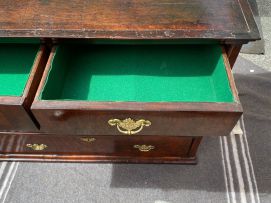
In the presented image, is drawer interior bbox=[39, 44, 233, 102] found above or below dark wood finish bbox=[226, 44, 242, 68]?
below

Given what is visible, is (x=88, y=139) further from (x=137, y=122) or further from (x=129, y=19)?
(x=129, y=19)

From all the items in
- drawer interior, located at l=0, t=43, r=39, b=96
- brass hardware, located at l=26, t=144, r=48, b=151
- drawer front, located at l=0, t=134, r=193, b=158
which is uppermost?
drawer interior, located at l=0, t=43, r=39, b=96

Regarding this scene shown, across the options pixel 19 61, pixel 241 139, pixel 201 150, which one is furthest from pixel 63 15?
pixel 241 139

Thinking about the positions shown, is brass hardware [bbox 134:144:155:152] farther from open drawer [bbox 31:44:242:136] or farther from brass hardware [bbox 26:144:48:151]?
brass hardware [bbox 26:144:48:151]

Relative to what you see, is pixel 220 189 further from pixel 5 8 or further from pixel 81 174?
pixel 5 8

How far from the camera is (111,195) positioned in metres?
0.91

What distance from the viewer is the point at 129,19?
0.69 metres

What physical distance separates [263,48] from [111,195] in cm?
96

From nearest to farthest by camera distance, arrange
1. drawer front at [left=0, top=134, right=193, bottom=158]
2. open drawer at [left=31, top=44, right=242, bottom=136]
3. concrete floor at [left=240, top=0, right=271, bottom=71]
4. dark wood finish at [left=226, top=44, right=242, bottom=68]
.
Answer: open drawer at [left=31, top=44, right=242, bottom=136]
dark wood finish at [left=226, top=44, right=242, bottom=68]
drawer front at [left=0, top=134, right=193, bottom=158]
concrete floor at [left=240, top=0, right=271, bottom=71]

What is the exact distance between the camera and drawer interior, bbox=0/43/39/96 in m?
0.76

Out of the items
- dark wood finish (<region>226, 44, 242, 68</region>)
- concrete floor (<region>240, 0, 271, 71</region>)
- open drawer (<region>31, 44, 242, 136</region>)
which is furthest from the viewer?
concrete floor (<region>240, 0, 271, 71</region>)

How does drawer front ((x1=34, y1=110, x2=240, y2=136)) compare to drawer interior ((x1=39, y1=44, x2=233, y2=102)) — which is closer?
drawer front ((x1=34, y1=110, x2=240, y2=136))

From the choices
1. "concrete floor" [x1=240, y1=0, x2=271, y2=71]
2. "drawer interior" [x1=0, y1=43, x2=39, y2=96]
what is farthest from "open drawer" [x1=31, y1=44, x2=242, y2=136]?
"concrete floor" [x1=240, y1=0, x2=271, y2=71]

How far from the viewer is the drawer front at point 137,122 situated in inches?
23.4
